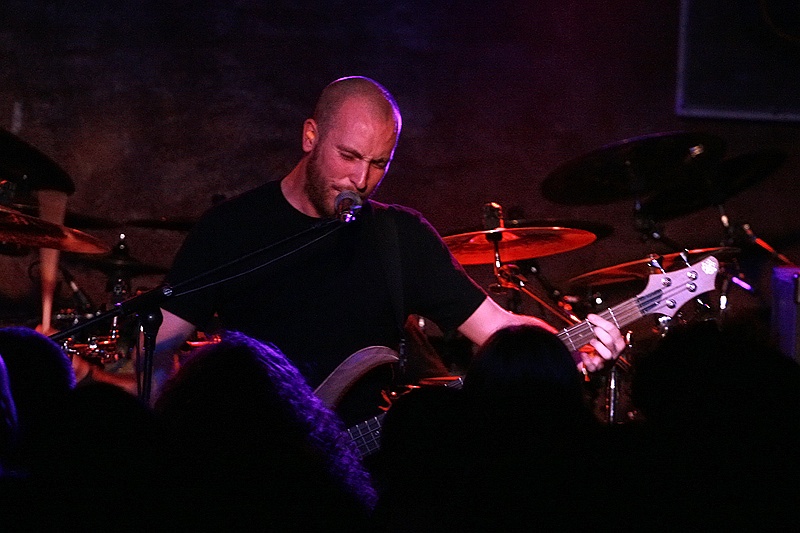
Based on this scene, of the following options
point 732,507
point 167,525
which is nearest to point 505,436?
point 732,507

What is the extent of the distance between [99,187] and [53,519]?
522cm

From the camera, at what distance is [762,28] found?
20.7 ft

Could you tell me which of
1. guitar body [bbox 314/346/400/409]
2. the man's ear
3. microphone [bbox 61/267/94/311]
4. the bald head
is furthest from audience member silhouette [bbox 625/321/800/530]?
microphone [bbox 61/267/94/311]

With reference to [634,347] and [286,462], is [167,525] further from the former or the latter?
[634,347]

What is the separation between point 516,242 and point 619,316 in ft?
5.45

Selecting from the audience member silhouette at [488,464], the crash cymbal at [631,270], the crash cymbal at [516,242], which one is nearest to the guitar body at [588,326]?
the crash cymbal at [631,270]

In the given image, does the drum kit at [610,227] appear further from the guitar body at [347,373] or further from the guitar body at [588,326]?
the guitar body at [347,373]

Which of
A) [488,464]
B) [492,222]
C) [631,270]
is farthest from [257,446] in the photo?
[631,270]

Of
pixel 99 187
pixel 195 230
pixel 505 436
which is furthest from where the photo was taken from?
pixel 99 187

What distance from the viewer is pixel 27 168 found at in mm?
4996

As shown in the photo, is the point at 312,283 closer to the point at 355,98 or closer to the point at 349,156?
the point at 349,156

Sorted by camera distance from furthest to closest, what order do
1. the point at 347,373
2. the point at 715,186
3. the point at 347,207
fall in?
the point at 715,186, the point at 347,373, the point at 347,207

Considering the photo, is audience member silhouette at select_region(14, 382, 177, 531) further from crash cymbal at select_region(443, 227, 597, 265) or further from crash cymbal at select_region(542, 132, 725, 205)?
crash cymbal at select_region(542, 132, 725, 205)

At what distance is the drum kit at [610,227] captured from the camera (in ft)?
15.5
